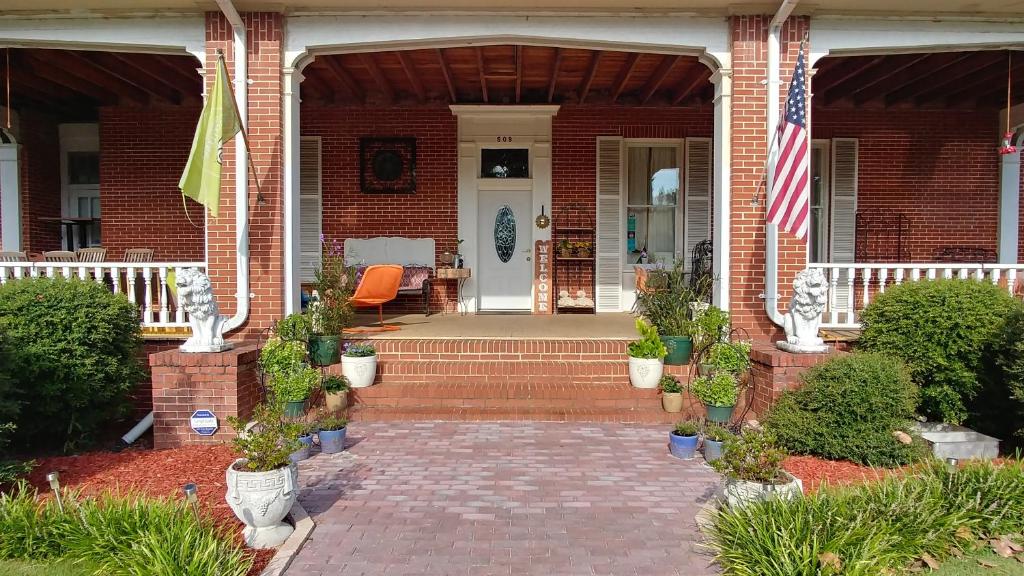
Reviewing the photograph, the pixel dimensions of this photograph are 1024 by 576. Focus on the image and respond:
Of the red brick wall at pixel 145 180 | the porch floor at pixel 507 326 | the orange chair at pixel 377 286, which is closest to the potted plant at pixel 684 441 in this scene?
the porch floor at pixel 507 326

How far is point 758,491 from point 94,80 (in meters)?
8.71

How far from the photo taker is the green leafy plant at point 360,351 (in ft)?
19.7

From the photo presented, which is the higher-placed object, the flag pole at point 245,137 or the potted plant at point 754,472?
the flag pole at point 245,137

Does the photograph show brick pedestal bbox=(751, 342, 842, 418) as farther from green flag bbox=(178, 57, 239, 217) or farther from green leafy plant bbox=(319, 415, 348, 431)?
green flag bbox=(178, 57, 239, 217)

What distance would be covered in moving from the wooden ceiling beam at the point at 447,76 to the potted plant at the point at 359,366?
3.37 metres

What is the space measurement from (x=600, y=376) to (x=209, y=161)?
4082mm

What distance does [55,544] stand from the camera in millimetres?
3125

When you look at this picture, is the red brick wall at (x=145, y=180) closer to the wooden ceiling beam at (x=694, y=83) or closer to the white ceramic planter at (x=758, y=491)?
the wooden ceiling beam at (x=694, y=83)

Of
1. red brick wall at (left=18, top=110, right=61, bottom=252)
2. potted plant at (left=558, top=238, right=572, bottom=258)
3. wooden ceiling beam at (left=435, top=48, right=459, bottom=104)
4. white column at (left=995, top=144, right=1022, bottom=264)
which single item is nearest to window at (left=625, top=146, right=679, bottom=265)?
potted plant at (left=558, top=238, right=572, bottom=258)

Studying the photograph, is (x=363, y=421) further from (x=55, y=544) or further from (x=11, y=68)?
(x=11, y=68)

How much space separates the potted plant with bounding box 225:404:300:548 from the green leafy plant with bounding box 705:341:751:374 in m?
3.87

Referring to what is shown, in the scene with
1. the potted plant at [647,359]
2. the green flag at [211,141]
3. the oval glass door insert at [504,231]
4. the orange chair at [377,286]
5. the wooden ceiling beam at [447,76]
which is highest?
the wooden ceiling beam at [447,76]

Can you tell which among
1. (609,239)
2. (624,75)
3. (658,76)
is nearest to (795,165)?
(658,76)

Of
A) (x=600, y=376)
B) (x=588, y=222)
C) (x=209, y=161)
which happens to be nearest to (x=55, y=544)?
(x=209, y=161)
